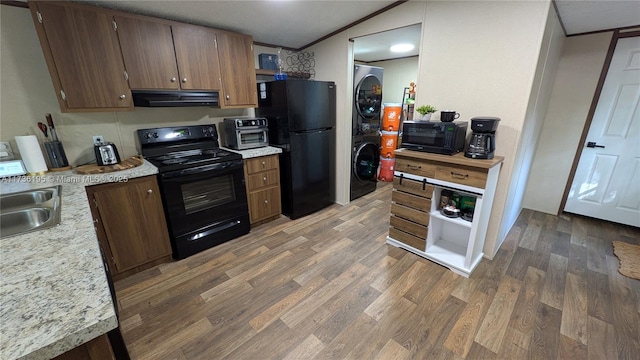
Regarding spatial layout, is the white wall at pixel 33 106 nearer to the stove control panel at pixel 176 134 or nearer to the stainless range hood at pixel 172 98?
the stove control panel at pixel 176 134

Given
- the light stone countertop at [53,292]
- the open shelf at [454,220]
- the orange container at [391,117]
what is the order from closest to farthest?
1. the light stone countertop at [53,292]
2. the open shelf at [454,220]
3. the orange container at [391,117]

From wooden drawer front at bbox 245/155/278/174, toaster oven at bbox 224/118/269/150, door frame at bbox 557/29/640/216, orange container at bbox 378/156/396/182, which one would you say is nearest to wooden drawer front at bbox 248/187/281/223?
wooden drawer front at bbox 245/155/278/174

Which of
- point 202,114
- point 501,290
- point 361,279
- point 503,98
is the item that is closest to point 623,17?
point 503,98

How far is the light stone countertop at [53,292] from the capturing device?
1.96 ft

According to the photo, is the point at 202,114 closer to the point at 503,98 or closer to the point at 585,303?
the point at 503,98

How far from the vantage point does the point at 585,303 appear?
1814 mm

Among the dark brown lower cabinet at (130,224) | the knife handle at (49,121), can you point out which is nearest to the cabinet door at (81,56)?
the knife handle at (49,121)

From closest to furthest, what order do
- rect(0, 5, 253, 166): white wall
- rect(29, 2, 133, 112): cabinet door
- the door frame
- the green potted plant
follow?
rect(29, 2, 133, 112): cabinet door, rect(0, 5, 253, 166): white wall, the green potted plant, the door frame

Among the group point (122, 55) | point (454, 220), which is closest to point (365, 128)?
point (454, 220)

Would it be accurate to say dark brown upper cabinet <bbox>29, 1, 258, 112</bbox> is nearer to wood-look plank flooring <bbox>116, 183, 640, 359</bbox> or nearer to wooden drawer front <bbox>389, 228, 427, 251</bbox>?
wood-look plank flooring <bbox>116, 183, 640, 359</bbox>

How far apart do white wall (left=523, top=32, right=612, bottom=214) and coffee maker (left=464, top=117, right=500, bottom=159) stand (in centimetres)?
183

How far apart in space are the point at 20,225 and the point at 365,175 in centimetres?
337

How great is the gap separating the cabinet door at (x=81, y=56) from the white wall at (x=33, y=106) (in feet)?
1.06

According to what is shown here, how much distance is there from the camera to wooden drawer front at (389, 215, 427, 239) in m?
2.27
